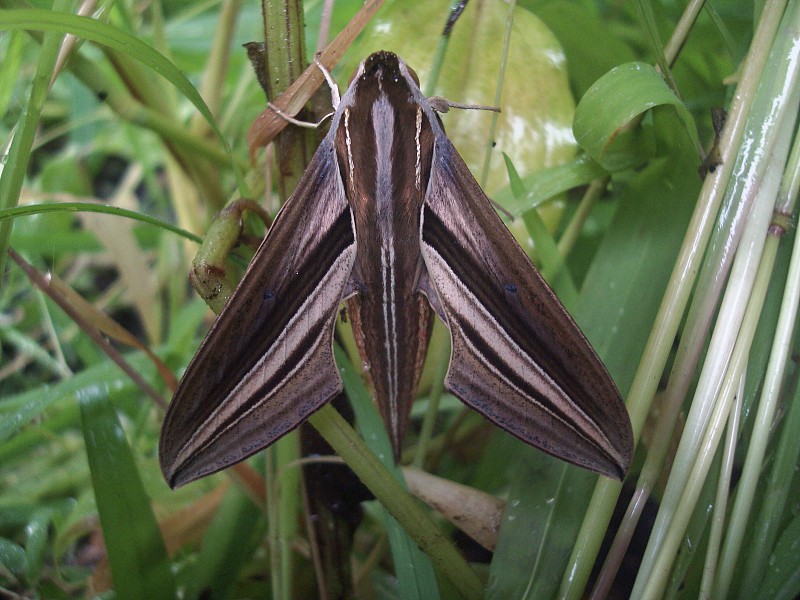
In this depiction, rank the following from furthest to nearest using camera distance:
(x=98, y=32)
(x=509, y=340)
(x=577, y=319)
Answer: (x=577, y=319), (x=509, y=340), (x=98, y=32)

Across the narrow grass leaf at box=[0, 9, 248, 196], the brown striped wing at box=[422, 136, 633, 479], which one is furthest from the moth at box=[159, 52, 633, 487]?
the narrow grass leaf at box=[0, 9, 248, 196]

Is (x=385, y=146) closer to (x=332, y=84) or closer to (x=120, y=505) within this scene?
(x=332, y=84)

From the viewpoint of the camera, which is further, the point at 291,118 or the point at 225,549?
the point at 225,549

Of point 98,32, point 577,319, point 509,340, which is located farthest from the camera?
point 577,319

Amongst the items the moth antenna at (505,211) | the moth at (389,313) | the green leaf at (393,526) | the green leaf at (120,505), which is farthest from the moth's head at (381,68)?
the green leaf at (120,505)

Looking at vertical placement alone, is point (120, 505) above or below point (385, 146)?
below

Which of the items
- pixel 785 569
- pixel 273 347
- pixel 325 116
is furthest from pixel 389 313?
pixel 785 569

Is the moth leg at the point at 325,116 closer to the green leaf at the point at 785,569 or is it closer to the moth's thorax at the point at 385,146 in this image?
the moth's thorax at the point at 385,146
